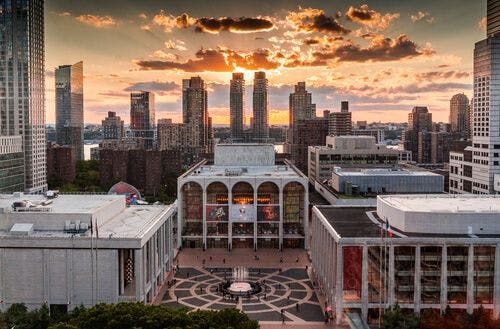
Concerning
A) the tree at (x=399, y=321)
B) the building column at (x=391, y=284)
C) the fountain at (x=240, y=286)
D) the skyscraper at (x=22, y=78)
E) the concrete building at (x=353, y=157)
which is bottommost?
the fountain at (x=240, y=286)

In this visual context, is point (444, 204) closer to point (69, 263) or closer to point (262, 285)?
point (262, 285)

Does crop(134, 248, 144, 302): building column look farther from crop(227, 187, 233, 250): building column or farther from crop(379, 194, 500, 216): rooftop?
crop(227, 187, 233, 250): building column

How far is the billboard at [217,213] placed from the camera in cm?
12788

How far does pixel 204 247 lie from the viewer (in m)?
127

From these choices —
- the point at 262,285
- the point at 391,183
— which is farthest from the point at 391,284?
the point at 391,183

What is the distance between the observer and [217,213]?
128m

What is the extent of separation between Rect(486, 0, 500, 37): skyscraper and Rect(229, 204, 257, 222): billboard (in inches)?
3313

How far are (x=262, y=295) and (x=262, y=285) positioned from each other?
5.64 metres

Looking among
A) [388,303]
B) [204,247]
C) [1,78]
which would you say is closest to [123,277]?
[388,303]

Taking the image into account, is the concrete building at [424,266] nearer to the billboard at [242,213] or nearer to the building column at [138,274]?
the building column at [138,274]

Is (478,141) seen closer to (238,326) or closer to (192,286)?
(192,286)

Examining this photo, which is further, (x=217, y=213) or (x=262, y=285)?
(x=217, y=213)

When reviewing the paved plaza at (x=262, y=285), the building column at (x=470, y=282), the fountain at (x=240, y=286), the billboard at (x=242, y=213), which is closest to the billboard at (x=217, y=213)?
the billboard at (x=242, y=213)

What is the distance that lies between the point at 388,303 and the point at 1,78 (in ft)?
525
